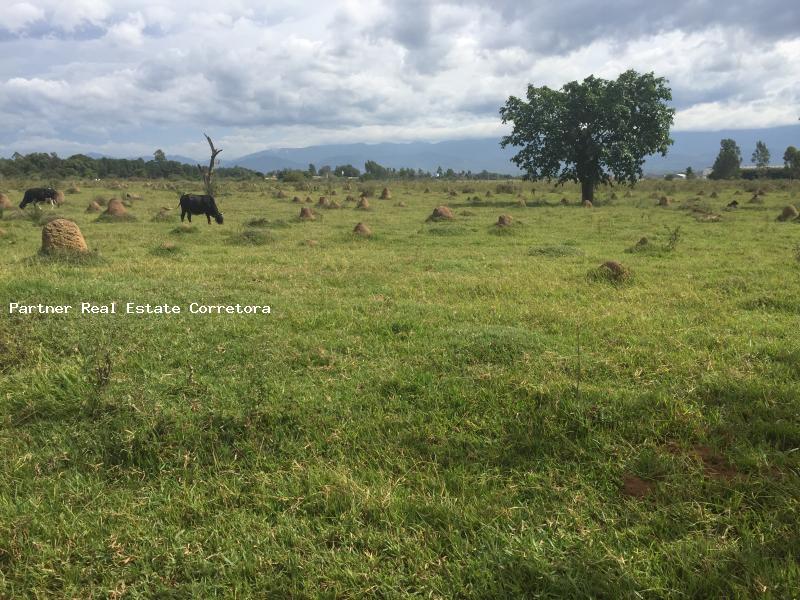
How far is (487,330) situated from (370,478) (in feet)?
8.56

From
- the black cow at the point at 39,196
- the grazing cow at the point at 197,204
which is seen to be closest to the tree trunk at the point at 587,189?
the grazing cow at the point at 197,204

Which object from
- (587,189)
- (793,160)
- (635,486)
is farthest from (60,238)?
(793,160)

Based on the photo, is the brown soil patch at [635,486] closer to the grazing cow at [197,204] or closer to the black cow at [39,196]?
the grazing cow at [197,204]

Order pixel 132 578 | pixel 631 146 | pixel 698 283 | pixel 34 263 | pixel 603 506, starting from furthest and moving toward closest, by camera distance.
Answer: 1. pixel 631 146
2. pixel 34 263
3. pixel 698 283
4. pixel 603 506
5. pixel 132 578

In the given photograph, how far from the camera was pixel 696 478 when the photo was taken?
10.5 ft

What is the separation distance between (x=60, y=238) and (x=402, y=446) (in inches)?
358

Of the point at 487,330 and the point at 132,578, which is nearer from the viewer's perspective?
the point at 132,578

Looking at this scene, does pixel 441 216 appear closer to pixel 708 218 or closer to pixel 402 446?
pixel 708 218

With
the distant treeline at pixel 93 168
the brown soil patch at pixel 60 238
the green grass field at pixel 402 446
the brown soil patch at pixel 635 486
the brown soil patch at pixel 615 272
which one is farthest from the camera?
the distant treeline at pixel 93 168

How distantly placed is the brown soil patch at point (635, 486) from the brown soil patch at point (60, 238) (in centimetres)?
1029

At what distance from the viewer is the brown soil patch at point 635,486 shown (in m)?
3.15

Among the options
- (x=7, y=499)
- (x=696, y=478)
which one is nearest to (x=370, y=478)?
(x=696, y=478)

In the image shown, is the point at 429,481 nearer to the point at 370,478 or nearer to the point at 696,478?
the point at 370,478

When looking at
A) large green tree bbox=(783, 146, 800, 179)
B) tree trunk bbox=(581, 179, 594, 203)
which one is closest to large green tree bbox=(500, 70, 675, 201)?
tree trunk bbox=(581, 179, 594, 203)
